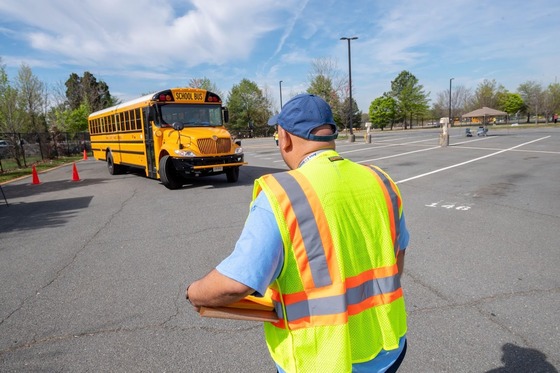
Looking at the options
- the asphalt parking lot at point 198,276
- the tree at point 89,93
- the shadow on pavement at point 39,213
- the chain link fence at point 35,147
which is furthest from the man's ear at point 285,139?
the tree at point 89,93

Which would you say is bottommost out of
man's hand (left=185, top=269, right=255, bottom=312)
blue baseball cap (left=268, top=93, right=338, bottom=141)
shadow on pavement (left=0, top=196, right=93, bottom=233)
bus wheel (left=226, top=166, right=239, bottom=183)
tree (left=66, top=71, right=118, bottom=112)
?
shadow on pavement (left=0, top=196, right=93, bottom=233)

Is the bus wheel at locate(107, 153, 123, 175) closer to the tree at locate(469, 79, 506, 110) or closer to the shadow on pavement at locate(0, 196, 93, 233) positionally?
the shadow on pavement at locate(0, 196, 93, 233)

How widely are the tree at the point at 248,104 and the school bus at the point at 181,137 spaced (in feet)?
180

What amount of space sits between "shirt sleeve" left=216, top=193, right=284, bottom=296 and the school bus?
8.75 meters

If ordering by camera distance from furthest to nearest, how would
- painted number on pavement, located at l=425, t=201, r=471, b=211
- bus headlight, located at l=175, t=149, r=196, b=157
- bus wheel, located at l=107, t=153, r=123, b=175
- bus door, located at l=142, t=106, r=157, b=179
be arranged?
bus wheel, located at l=107, t=153, r=123, b=175
bus door, located at l=142, t=106, r=157, b=179
bus headlight, located at l=175, t=149, r=196, b=157
painted number on pavement, located at l=425, t=201, r=471, b=211

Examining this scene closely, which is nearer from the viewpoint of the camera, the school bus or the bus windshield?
the school bus

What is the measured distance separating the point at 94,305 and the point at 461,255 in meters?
4.30

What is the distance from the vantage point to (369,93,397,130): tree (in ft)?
224

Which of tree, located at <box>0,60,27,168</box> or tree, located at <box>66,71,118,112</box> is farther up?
tree, located at <box>66,71,118,112</box>

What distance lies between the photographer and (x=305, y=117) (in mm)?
1421

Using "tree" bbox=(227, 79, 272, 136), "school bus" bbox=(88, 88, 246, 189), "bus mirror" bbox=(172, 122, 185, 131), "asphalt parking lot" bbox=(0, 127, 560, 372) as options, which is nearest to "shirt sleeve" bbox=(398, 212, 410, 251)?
"asphalt parking lot" bbox=(0, 127, 560, 372)

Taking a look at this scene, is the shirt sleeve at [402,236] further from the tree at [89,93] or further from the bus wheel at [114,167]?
the tree at [89,93]

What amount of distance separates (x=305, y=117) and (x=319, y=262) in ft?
1.90

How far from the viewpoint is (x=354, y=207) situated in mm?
1298
